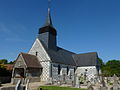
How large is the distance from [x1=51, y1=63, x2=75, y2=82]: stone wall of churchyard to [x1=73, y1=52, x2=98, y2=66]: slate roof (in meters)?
3.29

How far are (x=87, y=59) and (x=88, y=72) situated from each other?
3202 mm

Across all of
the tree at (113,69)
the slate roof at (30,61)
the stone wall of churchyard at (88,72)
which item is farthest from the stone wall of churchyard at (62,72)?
the tree at (113,69)

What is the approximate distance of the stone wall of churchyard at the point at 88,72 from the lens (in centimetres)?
2655

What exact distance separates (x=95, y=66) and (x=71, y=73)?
536 centimetres

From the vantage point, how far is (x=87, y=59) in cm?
Result: 2897

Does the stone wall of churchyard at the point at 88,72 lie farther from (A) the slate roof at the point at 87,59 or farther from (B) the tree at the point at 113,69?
(B) the tree at the point at 113,69

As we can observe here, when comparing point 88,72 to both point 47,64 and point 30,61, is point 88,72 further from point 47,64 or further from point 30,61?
point 30,61

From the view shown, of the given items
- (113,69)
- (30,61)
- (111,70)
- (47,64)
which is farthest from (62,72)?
(113,69)

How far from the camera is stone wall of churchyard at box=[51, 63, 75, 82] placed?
21422mm

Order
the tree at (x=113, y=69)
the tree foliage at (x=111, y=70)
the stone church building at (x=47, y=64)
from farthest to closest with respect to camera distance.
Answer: the tree at (x=113, y=69) < the tree foliage at (x=111, y=70) < the stone church building at (x=47, y=64)

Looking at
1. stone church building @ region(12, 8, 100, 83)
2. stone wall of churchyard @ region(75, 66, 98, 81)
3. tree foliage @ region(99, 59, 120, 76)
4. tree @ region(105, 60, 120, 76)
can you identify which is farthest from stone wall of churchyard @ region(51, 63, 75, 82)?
tree @ region(105, 60, 120, 76)

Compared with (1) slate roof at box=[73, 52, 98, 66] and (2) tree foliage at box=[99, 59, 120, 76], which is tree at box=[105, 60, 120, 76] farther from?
(1) slate roof at box=[73, 52, 98, 66]

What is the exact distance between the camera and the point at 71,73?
26.1 m

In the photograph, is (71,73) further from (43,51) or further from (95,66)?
(43,51)
